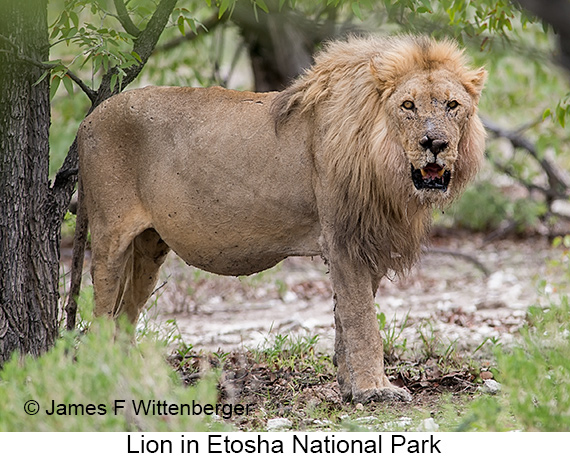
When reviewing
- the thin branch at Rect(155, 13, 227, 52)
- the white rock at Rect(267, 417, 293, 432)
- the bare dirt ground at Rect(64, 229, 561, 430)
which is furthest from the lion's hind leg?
the thin branch at Rect(155, 13, 227, 52)

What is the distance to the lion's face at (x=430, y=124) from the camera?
4.25 meters

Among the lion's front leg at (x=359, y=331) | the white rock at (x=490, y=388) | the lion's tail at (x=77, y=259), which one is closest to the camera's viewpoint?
the lion's front leg at (x=359, y=331)

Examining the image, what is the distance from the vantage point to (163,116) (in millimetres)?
5145

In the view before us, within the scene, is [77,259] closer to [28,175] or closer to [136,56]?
[28,175]

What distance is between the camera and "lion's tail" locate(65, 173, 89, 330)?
525 cm

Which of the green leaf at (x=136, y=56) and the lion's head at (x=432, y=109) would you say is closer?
the lion's head at (x=432, y=109)

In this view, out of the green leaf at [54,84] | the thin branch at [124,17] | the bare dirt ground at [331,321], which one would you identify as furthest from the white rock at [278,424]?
the thin branch at [124,17]

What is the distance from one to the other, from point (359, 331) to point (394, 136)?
A: 109 centimetres

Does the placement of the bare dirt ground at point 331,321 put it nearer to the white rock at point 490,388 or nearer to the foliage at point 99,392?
the white rock at point 490,388

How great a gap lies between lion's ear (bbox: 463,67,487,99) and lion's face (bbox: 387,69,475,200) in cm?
8

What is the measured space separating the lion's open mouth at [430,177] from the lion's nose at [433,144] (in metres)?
0.10

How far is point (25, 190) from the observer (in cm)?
492
